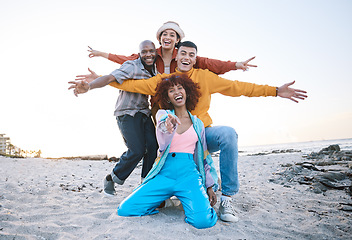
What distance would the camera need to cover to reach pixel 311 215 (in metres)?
3.37

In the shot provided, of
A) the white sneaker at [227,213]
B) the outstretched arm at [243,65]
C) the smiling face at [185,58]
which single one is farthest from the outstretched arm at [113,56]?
the white sneaker at [227,213]

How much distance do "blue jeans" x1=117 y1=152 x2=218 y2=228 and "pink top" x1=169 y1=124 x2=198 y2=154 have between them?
0.08 m

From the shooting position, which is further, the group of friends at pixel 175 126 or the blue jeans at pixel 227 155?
the blue jeans at pixel 227 155

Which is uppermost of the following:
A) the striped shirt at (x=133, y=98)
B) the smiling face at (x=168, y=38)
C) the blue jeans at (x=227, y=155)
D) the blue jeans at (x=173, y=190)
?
the smiling face at (x=168, y=38)

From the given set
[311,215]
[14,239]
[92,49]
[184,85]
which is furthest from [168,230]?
[92,49]

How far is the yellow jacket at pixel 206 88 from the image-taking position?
3.48m

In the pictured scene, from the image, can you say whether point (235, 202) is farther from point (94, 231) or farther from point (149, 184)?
point (94, 231)

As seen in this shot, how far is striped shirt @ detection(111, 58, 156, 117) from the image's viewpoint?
3.69m

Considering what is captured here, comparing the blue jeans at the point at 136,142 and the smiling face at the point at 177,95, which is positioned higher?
the smiling face at the point at 177,95

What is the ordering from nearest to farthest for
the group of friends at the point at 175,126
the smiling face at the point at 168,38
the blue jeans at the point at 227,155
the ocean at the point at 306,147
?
the group of friends at the point at 175,126 < the blue jeans at the point at 227,155 < the smiling face at the point at 168,38 < the ocean at the point at 306,147

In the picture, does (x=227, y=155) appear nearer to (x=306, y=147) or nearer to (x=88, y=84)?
(x=88, y=84)

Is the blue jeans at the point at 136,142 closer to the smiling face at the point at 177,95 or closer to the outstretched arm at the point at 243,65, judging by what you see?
the smiling face at the point at 177,95

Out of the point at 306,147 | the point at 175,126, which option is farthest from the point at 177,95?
the point at 306,147

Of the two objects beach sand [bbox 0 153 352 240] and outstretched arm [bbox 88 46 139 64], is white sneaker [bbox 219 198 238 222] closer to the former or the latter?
beach sand [bbox 0 153 352 240]
